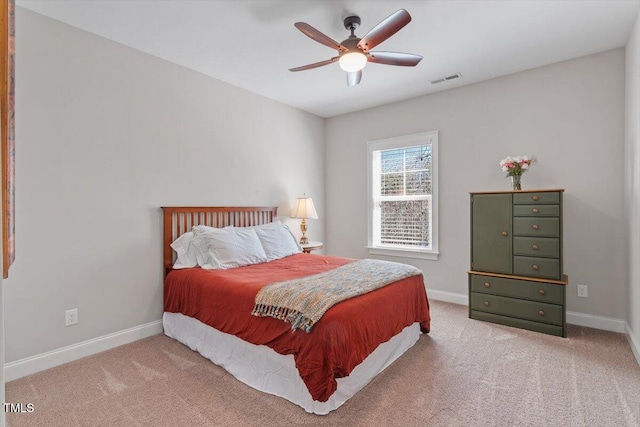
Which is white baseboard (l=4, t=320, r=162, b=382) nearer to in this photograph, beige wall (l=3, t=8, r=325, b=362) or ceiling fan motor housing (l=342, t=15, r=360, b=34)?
beige wall (l=3, t=8, r=325, b=362)

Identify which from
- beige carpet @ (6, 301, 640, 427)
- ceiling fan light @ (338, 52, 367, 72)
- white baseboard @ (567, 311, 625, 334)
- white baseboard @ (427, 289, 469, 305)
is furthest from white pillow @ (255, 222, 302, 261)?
white baseboard @ (567, 311, 625, 334)

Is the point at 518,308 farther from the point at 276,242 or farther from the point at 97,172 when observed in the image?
the point at 97,172

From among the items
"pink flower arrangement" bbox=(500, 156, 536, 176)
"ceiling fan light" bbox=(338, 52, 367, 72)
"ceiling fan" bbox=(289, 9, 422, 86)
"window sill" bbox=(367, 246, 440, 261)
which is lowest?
"window sill" bbox=(367, 246, 440, 261)

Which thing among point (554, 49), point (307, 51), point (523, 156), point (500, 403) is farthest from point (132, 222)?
point (554, 49)

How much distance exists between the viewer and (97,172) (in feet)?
9.02

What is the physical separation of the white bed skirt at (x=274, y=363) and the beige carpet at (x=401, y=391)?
49 mm

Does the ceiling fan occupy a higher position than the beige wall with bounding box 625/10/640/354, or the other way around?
the ceiling fan

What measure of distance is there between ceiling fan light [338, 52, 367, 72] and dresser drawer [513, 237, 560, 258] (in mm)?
2257

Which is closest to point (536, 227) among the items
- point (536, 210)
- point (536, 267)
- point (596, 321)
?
point (536, 210)

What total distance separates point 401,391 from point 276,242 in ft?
6.61

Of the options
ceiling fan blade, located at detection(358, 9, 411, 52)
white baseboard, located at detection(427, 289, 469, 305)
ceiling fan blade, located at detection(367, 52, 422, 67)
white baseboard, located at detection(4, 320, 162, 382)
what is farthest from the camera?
white baseboard, located at detection(427, 289, 469, 305)

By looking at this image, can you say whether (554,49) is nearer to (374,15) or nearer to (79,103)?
(374,15)

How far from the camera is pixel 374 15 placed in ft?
→ 8.34

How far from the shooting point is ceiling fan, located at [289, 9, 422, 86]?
2141 millimetres
